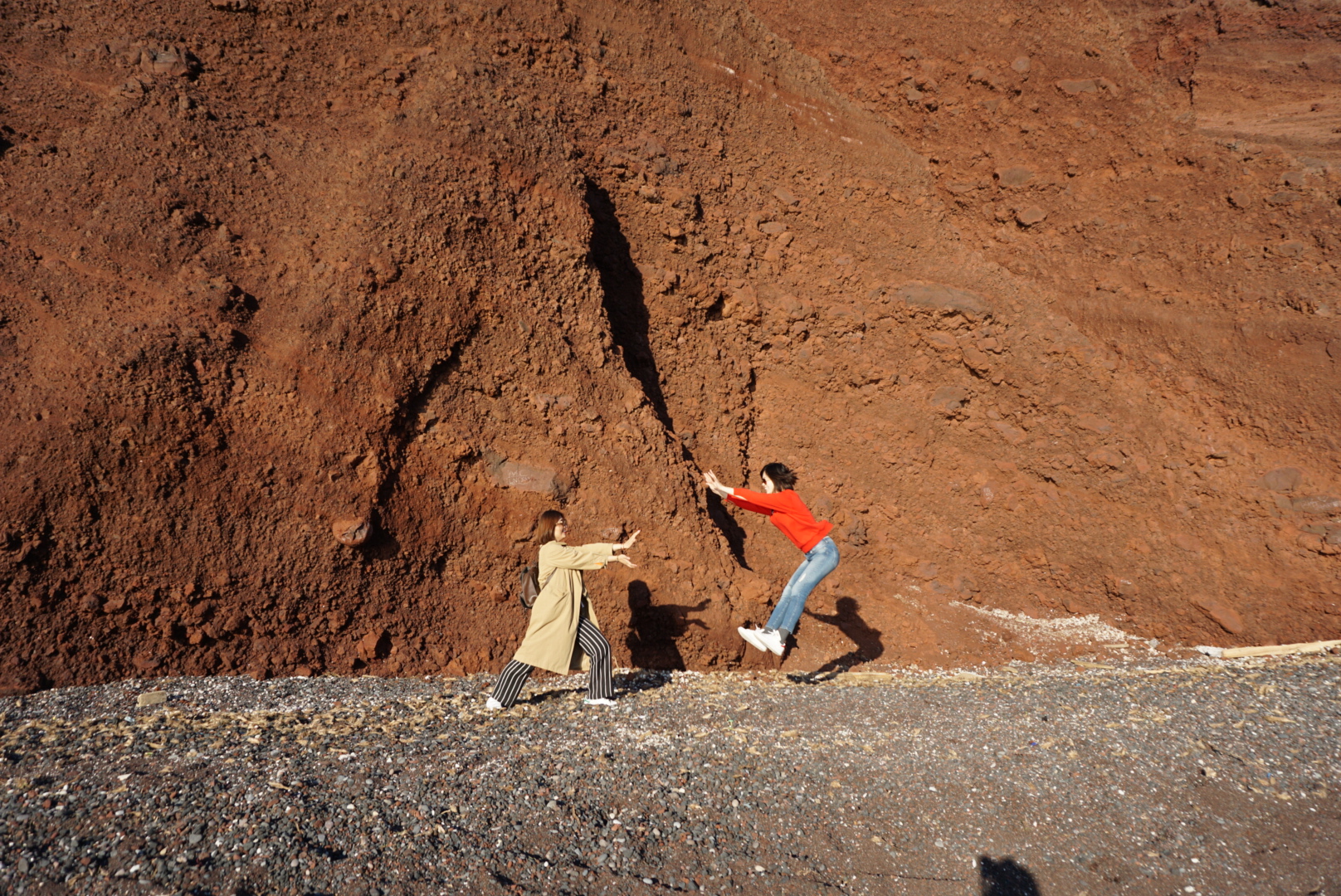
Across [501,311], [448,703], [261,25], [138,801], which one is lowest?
[448,703]

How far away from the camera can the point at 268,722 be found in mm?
5520

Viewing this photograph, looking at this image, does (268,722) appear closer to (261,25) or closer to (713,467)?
(713,467)

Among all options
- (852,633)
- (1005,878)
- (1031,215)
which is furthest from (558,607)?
(1031,215)

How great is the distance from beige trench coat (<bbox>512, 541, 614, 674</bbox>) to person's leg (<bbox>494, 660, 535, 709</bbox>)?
0.06 m

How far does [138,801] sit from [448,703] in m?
2.45

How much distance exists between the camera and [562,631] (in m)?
6.25

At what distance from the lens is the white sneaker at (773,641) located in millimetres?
6875

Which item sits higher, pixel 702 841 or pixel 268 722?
pixel 702 841

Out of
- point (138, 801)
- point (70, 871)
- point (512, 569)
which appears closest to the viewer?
point (70, 871)

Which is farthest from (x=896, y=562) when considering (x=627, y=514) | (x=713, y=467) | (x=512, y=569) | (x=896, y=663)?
(x=512, y=569)

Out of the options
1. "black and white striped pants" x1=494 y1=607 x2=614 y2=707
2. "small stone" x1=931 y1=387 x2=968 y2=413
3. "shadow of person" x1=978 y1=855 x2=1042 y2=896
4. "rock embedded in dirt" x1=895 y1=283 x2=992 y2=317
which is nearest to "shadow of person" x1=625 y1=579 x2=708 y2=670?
"black and white striped pants" x1=494 y1=607 x2=614 y2=707

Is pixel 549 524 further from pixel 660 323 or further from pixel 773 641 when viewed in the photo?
Answer: pixel 660 323

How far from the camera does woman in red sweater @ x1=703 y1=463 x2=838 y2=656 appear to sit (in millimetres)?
6961

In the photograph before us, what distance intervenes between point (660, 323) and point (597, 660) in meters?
4.81
